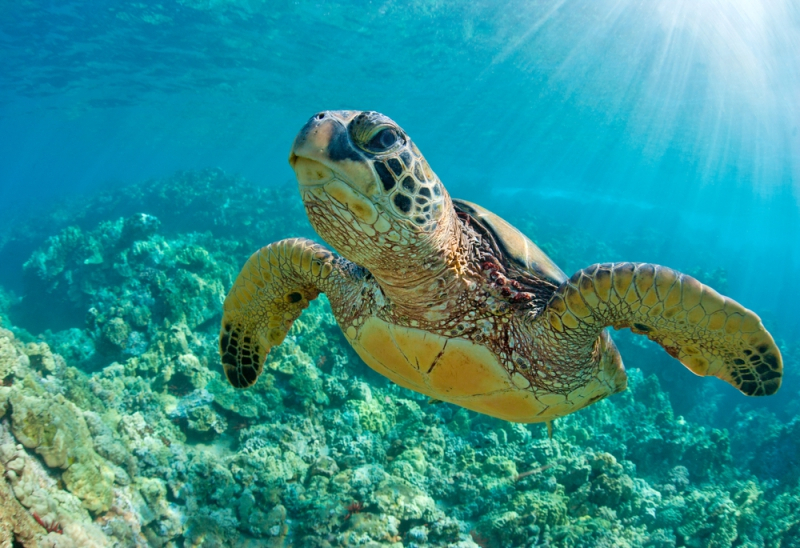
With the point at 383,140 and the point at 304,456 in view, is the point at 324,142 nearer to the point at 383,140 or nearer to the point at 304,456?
the point at 383,140

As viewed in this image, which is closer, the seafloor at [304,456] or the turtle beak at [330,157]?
the turtle beak at [330,157]

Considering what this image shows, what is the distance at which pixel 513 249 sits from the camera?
8.00 feet

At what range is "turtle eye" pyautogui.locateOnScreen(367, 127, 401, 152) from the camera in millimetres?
1542

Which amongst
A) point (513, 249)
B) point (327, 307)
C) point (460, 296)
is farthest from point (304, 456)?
point (327, 307)

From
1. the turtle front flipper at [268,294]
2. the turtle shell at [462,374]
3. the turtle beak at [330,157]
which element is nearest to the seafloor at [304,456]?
the turtle front flipper at [268,294]

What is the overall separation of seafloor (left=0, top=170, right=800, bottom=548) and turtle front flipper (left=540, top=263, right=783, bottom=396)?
267cm

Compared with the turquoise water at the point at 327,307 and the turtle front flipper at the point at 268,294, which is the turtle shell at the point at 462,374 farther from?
the turquoise water at the point at 327,307

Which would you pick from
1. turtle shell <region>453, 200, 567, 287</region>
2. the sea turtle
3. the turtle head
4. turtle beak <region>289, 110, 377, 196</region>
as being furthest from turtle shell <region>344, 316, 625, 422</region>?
turtle beak <region>289, 110, 377, 196</region>

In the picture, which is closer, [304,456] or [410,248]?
[410,248]

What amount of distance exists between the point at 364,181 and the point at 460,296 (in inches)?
38.6

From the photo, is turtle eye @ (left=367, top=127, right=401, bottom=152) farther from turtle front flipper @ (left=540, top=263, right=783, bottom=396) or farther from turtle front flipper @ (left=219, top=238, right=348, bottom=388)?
turtle front flipper @ (left=219, top=238, right=348, bottom=388)

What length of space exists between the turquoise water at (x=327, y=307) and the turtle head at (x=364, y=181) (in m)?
2.89

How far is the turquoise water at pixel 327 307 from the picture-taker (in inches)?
156

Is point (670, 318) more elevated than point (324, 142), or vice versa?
point (670, 318)
